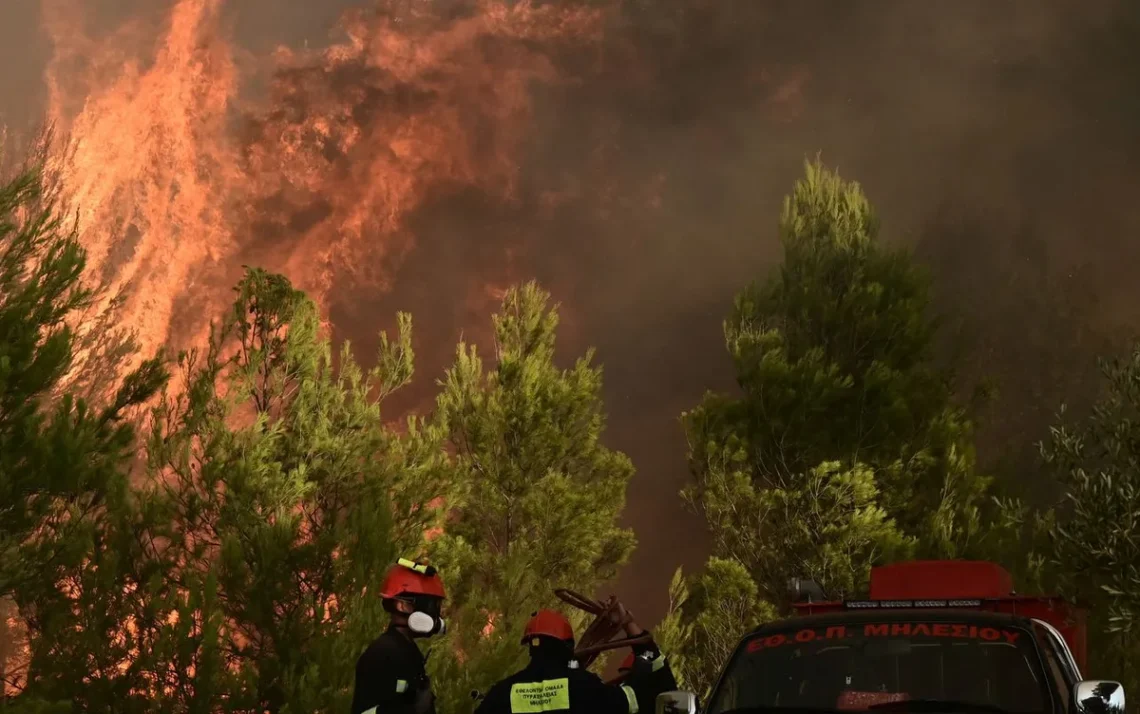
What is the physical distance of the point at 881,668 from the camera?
5.79 m

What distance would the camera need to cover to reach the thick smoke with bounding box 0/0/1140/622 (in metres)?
40.0

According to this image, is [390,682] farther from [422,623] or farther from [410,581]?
[410,581]

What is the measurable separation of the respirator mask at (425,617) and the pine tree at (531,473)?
11.7 metres

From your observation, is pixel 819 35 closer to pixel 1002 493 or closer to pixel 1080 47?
pixel 1080 47

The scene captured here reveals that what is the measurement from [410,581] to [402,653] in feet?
1.53

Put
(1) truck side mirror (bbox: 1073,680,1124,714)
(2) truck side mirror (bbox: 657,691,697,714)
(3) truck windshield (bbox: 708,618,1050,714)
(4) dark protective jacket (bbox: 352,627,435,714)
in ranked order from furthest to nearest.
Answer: (4) dark protective jacket (bbox: 352,627,435,714), (3) truck windshield (bbox: 708,618,1050,714), (2) truck side mirror (bbox: 657,691,697,714), (1) truck side mirror (bbox: 1073,680,1124,714)

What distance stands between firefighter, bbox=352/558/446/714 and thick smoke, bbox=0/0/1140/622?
31200mm

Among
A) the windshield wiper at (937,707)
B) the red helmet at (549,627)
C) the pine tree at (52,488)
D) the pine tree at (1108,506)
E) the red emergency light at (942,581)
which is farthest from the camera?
the pine tree at (1108,506)

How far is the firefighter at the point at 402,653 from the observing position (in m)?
6.10

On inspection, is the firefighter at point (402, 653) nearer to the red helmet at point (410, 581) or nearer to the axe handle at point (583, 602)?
the red helmet at point (410, 581)

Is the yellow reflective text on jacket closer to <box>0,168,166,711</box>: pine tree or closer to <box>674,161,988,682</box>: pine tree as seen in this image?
<box>0,168,166,711</box>: pine tree

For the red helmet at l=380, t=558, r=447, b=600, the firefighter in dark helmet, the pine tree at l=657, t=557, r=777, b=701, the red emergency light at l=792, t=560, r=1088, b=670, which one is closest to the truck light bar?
the red emergency light at l=792, t=560, r=1088, b=670

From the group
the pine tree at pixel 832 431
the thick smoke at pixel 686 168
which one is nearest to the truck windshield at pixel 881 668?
the pine tree at pixel 832 431

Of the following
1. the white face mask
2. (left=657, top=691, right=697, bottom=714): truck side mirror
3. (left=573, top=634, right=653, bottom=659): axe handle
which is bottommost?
(left=657, top=691, right=697, bottom=714): truck side mirror
